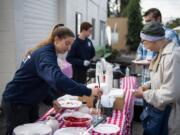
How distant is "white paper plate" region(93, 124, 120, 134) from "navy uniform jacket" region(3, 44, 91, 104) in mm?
287

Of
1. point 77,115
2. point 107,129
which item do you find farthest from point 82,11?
point 107,129

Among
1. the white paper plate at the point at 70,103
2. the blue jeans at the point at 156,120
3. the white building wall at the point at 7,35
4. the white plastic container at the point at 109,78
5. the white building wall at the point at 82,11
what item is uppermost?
the white building wall at the point at 82,11

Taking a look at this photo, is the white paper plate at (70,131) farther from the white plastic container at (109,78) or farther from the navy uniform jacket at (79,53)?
the navy uniform jacket at (79,53)

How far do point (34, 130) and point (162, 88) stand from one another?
114 centimetres

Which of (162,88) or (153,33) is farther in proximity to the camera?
(153,33)

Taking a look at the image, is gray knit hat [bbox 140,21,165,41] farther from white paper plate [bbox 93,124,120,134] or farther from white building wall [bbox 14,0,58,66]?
white building wall [bbox 14,0,58,66]

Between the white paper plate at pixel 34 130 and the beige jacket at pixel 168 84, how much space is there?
3.27 feet

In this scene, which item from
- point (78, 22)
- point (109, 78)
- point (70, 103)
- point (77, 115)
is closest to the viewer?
point (77, 115)

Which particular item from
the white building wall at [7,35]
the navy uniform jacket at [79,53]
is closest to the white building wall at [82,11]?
the white building wall at [7,35]

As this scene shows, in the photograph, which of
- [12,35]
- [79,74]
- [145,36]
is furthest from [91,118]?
[12,35]

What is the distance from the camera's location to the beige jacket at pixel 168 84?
9.81 ft

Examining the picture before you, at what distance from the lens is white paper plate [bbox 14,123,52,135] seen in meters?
2.61

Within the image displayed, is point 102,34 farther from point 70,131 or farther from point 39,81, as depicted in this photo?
point 70,131

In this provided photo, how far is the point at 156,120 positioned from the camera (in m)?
3.22
